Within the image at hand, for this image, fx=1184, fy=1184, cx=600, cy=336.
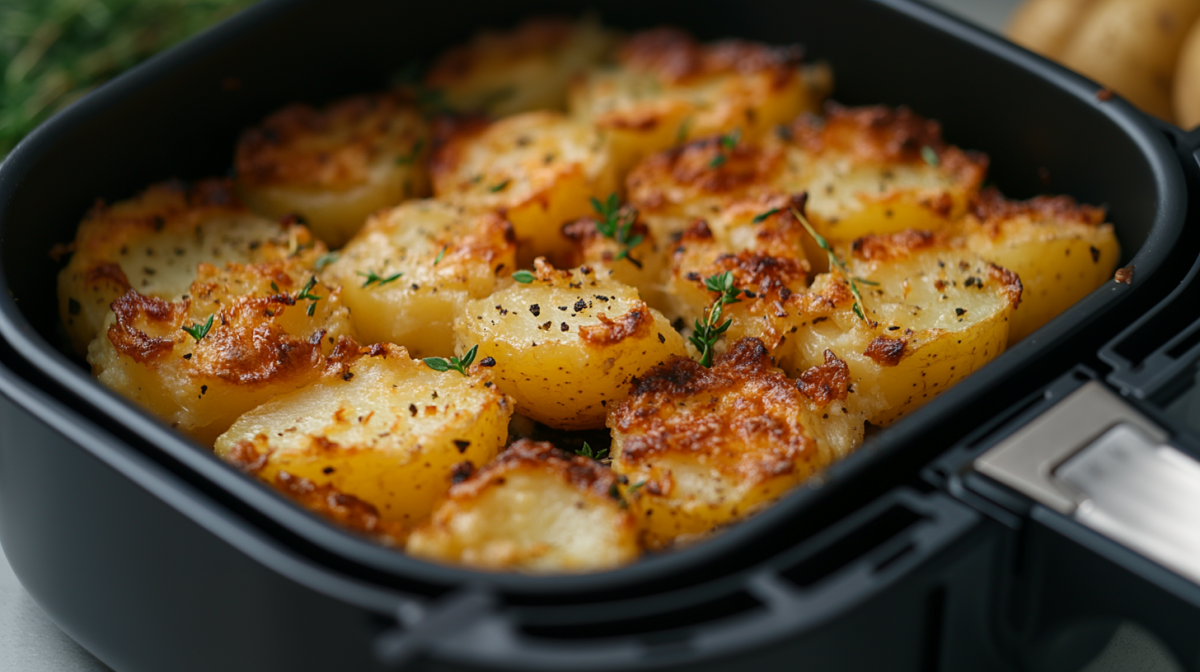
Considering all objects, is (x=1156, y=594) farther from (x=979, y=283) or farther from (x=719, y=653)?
(x=979, y=283)

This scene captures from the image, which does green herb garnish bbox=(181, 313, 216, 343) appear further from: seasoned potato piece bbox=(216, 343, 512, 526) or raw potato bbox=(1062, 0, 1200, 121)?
raw potato bbox=(1062, 0, 1200, 121)

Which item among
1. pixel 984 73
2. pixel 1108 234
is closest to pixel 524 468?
pixel 1108 234

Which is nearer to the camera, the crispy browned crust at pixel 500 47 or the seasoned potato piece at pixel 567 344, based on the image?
the seasoned potato piece at pixel 567 344

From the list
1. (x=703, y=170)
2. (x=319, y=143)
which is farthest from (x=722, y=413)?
(x=319, y=143)

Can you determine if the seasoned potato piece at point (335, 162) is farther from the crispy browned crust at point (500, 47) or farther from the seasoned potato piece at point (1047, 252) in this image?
the seasoned potato piece at point (1047, 252)

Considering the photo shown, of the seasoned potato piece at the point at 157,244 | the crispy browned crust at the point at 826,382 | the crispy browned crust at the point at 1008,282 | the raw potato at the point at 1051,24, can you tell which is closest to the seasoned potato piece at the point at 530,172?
the seasoned potato piece at the point at 157,244

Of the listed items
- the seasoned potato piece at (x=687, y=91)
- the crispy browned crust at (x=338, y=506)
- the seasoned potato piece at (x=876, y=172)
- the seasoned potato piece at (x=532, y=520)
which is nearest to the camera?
the seasoned potato piece at (x=532, y=520)

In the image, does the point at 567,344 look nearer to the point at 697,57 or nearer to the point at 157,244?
the point at 157,244

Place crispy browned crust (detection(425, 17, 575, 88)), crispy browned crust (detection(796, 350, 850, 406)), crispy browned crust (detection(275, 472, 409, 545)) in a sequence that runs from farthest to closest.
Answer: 1. crispy browned crust (detection(425, 17, 575, 88))
2. crispy browned crust (detection(796, 350, 850, 406))
3. crispy browned crust (detection(275, 472, 409, 545))

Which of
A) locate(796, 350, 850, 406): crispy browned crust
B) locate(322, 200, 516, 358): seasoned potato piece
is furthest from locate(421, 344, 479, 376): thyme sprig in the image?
locate(796, 350, 850, 406): crispy browned crust
